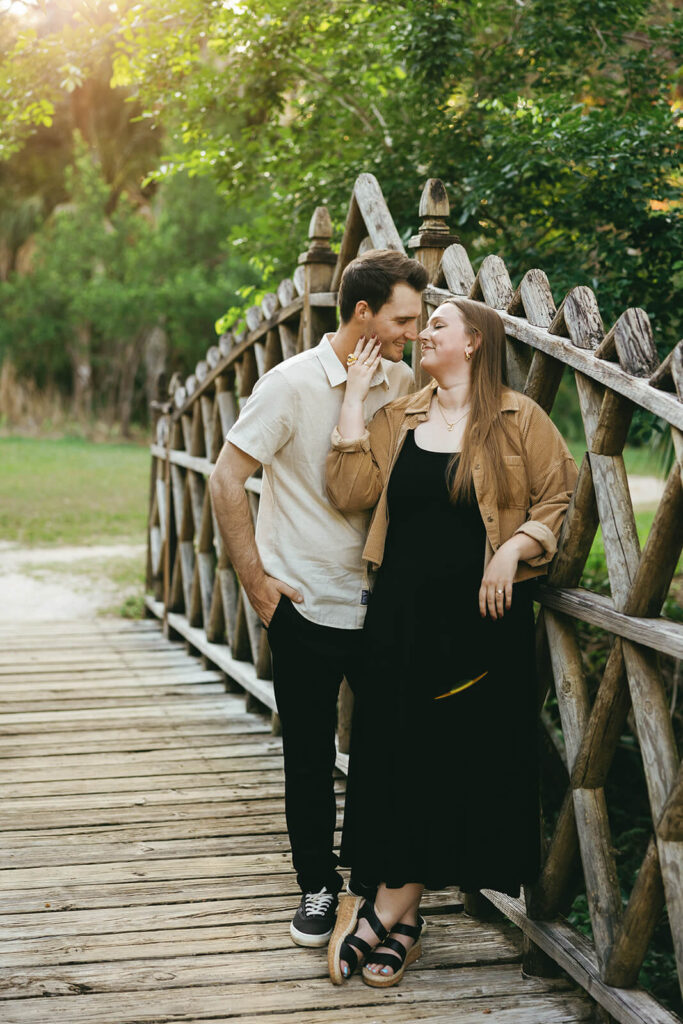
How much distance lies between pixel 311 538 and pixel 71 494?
46.0 feet

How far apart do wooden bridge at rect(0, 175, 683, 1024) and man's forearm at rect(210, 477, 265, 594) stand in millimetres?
793

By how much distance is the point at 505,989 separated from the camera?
9.01ft

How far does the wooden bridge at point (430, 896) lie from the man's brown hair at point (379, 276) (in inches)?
12.2

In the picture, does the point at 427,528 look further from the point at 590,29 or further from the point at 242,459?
the point at 590,29

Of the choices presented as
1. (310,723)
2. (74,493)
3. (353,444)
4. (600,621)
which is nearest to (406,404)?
(353,444)

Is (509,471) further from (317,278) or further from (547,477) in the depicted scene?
(317,278)

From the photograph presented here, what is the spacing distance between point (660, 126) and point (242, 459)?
2827 millimetres

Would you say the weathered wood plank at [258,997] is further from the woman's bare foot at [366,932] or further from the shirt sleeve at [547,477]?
the shirt sleeve at [547,477]

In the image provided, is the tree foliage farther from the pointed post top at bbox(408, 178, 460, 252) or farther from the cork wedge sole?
the cork wedge sole

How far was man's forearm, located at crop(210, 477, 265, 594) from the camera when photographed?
291cm

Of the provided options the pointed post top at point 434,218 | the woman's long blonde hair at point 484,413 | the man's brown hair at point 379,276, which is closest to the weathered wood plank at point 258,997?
the woman's long blonde hair at point 484,413

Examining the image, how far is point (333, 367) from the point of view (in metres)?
2.92

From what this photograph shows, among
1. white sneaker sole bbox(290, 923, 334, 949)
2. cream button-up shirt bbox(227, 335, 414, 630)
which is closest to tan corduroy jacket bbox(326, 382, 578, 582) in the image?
cream button-up shirt bbox(227, 335, 414, 630)

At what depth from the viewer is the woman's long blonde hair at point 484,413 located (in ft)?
8.59
